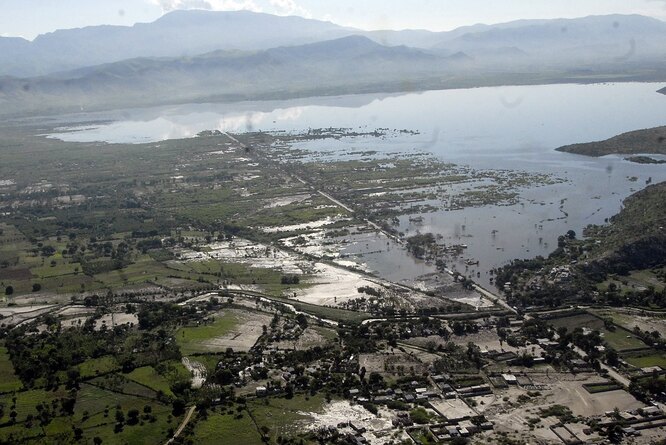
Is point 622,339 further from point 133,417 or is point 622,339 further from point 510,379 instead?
point 133,417

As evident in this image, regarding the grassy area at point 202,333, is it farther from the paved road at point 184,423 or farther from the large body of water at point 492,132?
the large body of water at point 492,132

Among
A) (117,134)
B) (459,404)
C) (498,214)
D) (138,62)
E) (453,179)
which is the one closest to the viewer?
(459,404)

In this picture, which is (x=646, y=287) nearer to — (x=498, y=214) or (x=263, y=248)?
(x=498, y=214)

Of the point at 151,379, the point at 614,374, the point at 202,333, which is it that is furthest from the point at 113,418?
the point at 614,374

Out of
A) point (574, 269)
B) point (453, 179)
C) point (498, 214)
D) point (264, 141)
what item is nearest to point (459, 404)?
point (574, 269)

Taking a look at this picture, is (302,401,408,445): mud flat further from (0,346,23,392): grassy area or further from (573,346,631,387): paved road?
(0,346,23,392): grassy area

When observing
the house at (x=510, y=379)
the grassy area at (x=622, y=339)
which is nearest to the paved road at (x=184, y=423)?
the house at (x=510, y=379)
